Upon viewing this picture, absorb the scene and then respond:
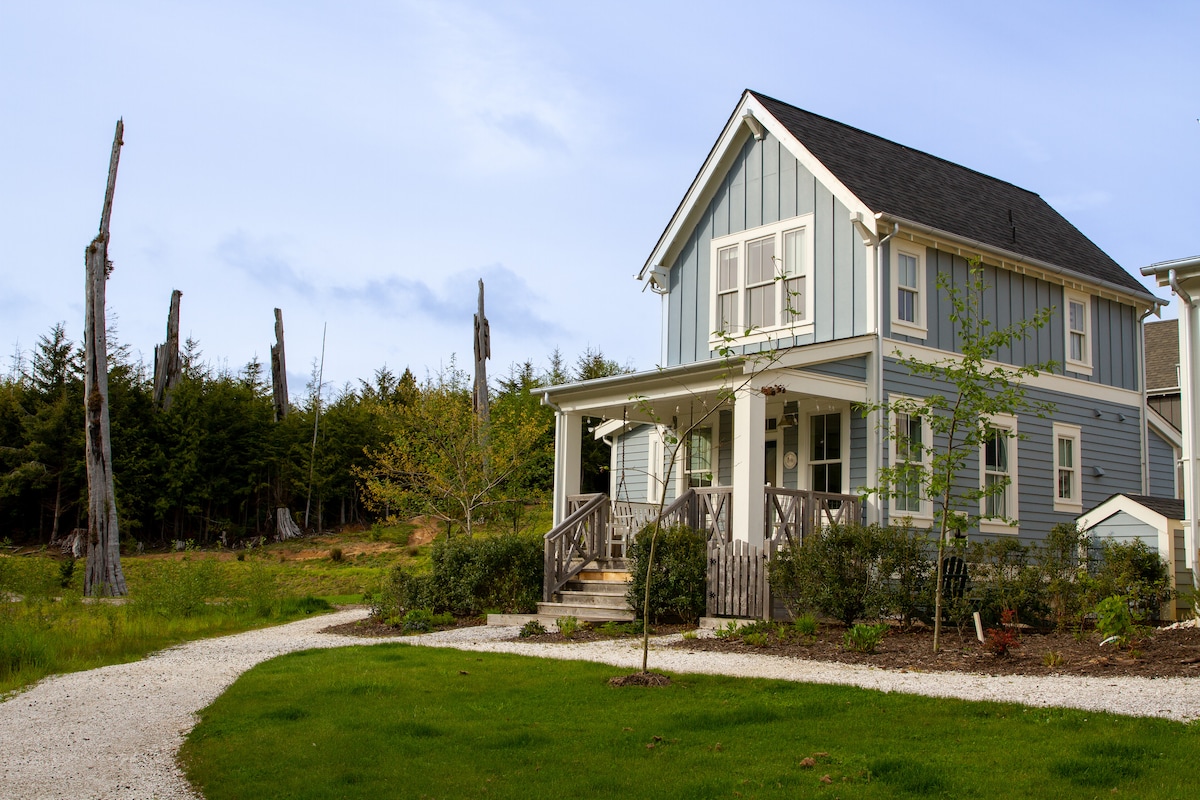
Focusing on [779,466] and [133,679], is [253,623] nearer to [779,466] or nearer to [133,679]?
[133,679]

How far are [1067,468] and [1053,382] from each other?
4.81ft

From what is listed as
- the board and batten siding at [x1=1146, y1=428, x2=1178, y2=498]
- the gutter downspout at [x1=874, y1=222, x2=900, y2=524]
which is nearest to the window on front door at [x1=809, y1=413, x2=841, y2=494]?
the gutter downspout at [x1=874, y1=222, x2=900, y2=524]

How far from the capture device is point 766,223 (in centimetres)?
1778

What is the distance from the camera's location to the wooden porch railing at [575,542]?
15.8m

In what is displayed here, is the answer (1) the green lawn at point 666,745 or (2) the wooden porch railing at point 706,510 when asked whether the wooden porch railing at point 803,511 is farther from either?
(1) the green lawn at point 666,745

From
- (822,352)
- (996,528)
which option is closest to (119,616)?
(822,352)

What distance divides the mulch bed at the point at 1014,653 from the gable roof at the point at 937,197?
6767mm

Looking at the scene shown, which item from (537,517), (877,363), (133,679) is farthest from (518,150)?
(537,517)

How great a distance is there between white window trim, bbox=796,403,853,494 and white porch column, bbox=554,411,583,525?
141 inches

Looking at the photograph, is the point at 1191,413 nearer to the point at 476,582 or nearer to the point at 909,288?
the point at 909,288

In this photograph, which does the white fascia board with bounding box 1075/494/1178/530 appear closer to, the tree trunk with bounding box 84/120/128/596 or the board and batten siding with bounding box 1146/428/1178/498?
the board and batten siding with bounding box 1146/428/1178/498

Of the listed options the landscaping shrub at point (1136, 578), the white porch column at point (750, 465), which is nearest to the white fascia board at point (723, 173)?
the white porch column at point (750, 465)

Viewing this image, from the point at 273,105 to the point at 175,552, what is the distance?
21.1 meters

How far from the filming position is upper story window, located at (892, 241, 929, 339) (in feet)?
52.9
